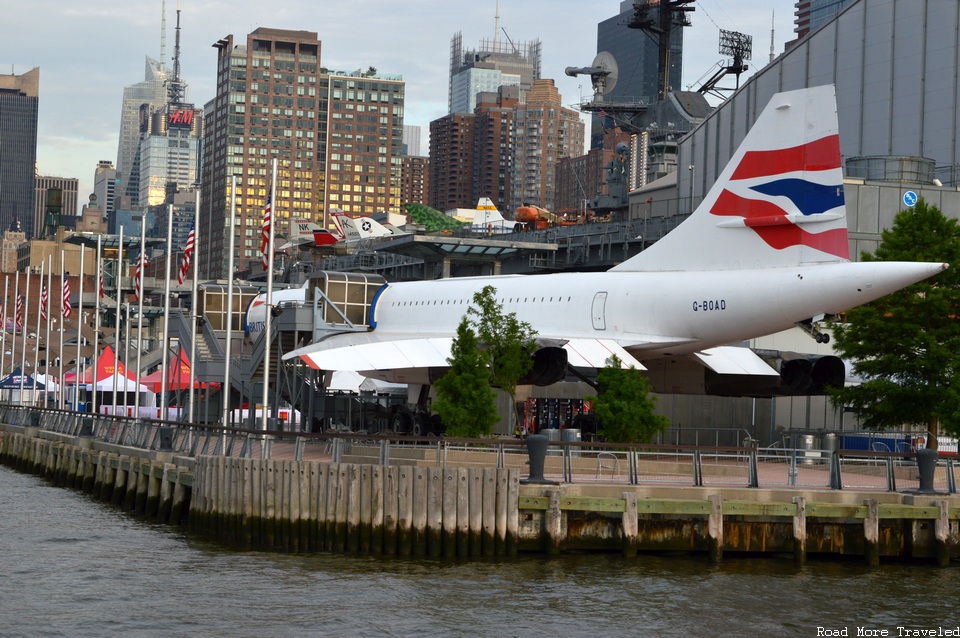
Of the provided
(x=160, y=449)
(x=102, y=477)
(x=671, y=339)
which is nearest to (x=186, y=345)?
Answer: (x=102, y=477)

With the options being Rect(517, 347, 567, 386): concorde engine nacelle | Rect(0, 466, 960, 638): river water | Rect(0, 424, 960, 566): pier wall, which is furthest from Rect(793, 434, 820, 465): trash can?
Rect(517, 347, 567, 386): concorde engine nacelle

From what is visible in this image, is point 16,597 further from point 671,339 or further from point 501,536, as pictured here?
point 671,339

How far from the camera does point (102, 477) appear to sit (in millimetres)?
39188

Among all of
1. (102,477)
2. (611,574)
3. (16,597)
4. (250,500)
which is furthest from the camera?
(102,477)

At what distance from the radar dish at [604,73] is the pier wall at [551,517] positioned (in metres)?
65.6

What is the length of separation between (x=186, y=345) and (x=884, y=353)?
81.2 ft

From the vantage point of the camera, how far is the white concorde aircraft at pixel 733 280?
30.7 meters

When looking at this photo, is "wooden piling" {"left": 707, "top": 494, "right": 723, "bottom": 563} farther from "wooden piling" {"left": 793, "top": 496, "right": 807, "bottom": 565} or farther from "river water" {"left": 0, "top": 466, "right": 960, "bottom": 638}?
"wooden piling" {"left": 793, "top": 496, "right": 807, "bottom": 565}

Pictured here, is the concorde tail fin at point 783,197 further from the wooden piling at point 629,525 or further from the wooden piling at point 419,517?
the wooden piling at point 419,517

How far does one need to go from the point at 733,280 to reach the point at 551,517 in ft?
31.8

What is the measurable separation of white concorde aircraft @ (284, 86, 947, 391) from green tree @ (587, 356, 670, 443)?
3.32ft

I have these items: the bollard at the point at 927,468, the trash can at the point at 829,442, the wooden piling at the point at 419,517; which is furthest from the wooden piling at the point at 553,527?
the trash can at the point at 829,442

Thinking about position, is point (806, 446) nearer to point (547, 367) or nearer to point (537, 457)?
point (547, 367)

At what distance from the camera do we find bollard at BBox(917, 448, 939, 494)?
2517 centimetres
